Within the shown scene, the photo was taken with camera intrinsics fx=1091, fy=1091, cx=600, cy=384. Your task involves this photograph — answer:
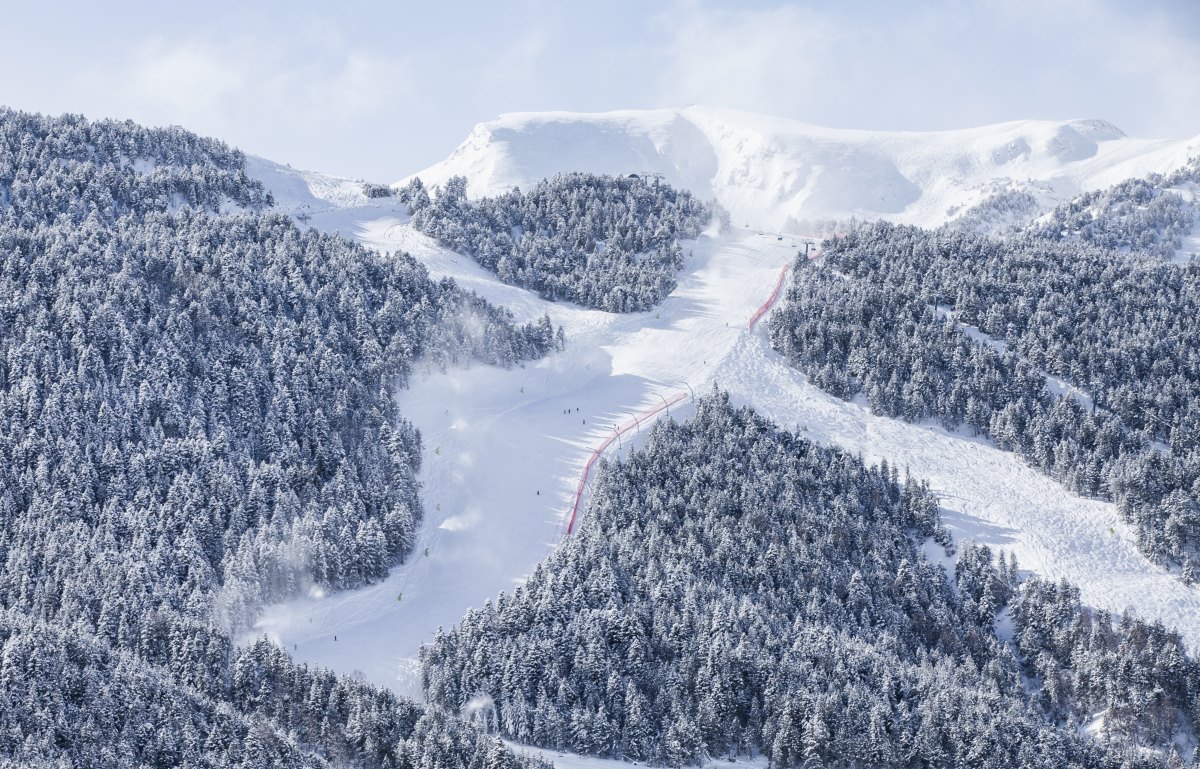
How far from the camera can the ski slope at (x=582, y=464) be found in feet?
256

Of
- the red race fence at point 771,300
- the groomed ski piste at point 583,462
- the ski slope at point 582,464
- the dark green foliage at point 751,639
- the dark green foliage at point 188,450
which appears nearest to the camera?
the dark green foliage at point 188,450

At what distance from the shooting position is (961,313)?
11619 cm

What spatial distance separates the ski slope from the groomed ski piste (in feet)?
0.54

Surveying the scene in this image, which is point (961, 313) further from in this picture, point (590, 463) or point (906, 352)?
point (590, 463)

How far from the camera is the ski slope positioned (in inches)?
3071

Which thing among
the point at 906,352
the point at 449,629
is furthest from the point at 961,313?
the point at 449,629

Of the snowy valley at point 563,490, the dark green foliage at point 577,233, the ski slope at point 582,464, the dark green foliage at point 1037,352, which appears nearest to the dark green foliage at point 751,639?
the snowy valley at point 563,490

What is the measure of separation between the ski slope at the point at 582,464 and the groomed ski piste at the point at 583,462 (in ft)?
Answer: 0.54

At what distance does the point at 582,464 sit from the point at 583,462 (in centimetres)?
31

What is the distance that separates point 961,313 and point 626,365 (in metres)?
36.2

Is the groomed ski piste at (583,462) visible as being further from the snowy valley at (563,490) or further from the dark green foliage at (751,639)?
the dark green foliage at (751,639)

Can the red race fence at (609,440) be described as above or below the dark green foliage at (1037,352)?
below

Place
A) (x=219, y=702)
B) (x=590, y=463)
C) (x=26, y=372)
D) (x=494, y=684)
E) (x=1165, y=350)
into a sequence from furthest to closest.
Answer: (x=1165, y=350)
(x=590, y=463)
(x=26, y=372)
(x=494, y=684)
(x=219, y=702)

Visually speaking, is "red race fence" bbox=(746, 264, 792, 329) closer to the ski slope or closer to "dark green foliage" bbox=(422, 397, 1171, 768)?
the ski slope
